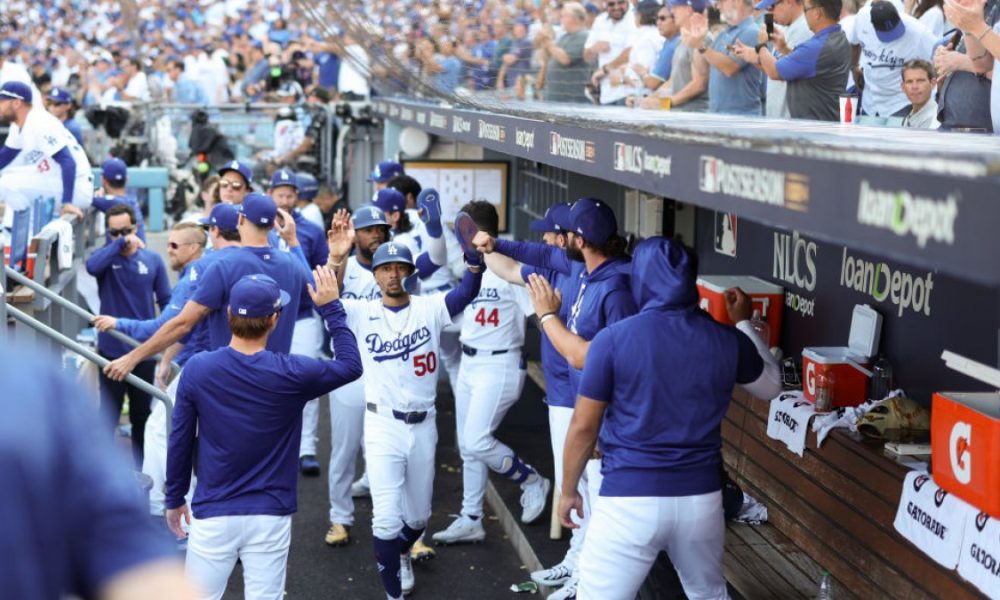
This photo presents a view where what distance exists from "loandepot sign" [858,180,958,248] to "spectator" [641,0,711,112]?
5291 millimetres

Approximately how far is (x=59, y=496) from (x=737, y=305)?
4.73m

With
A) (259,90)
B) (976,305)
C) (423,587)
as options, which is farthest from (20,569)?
(259,90)

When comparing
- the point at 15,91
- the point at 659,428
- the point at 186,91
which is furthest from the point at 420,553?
the point at 186,91

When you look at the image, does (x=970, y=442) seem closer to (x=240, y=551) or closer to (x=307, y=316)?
(x=240, y=551)

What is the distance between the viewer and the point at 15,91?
959 cm

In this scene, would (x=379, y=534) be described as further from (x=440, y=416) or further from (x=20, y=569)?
(x=20, y=569)

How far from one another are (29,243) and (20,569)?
7064 mm

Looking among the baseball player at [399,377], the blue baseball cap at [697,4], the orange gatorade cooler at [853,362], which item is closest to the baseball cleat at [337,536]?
the baseball player at [399,377]

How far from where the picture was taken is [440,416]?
1023 cm

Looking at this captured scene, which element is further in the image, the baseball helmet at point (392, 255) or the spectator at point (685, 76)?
the spectator at point (685, 76)

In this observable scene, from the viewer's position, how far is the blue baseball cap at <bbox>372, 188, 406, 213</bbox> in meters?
8.40

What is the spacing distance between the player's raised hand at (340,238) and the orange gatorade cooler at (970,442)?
3021 millimetres

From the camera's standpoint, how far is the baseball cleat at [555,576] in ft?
21.2

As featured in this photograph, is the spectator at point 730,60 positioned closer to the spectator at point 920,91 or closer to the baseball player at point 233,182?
the spectator at point 920,91
